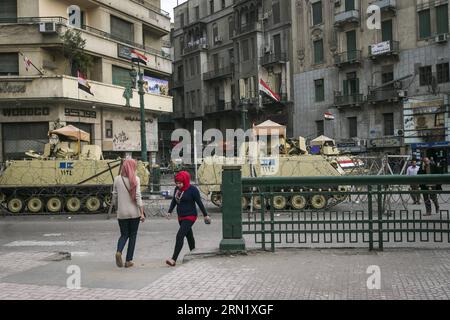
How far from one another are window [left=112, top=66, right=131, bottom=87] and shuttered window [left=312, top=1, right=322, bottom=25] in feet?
57.5

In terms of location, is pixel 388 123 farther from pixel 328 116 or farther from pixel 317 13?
pixel 317 13

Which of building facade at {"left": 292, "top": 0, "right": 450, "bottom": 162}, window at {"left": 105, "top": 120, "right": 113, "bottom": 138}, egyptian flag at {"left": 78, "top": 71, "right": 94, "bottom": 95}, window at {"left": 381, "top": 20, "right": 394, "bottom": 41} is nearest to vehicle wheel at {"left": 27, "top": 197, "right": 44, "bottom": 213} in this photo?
egyptian flag at {"left": 78, "top": 71, "right": 94, "bottom": 95}

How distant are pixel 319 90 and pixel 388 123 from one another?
736 centimetres

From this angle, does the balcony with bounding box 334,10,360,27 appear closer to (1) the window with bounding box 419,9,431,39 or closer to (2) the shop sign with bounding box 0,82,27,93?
(1) the window with bounding box 419,9,431,39

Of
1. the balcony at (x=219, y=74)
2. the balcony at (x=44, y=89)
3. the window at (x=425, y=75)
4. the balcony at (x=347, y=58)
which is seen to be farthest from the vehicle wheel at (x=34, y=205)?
the balcony at (x=219, y=74)

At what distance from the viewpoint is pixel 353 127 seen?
1706 inches

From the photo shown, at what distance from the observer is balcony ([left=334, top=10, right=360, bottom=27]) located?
135ft

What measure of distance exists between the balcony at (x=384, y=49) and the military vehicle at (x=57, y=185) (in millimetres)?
25786

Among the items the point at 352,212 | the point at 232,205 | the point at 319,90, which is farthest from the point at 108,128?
the point at 352,212

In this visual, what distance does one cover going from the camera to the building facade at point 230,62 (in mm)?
50812

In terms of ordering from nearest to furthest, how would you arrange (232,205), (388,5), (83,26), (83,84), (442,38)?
(232,205)
(83,84)
(83,26)
(442,38)
(388,5)

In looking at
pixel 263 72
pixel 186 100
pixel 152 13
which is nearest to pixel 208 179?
pixel 152 13
